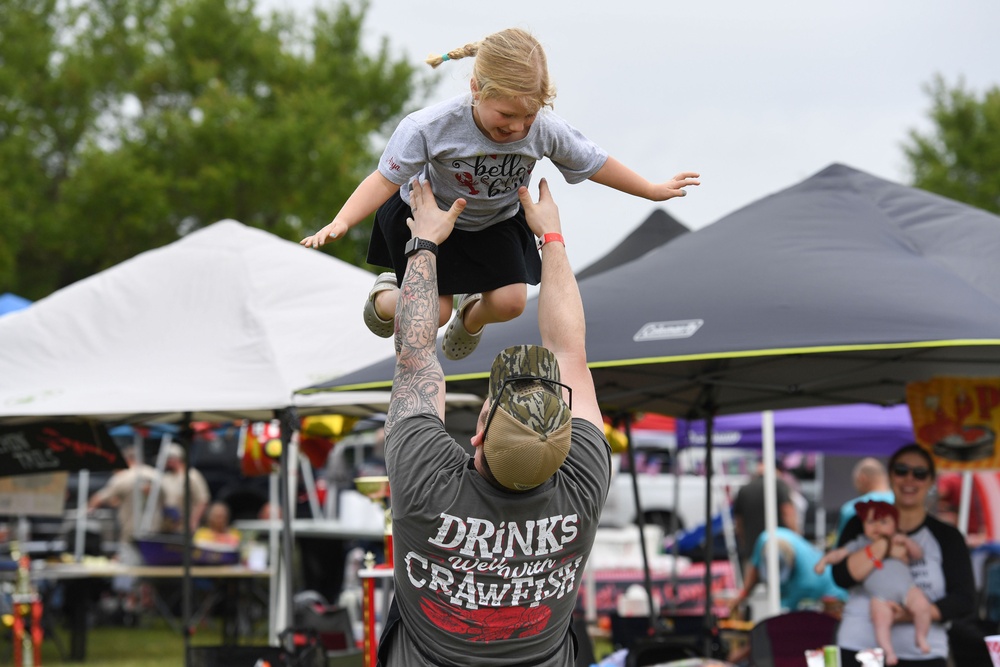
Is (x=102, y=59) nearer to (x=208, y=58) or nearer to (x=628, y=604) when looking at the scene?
(x=208, y=58)

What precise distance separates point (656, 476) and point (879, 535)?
12908 millimetres

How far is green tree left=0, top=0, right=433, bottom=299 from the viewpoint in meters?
17.4

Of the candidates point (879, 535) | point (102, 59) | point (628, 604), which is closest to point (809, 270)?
point (879, 535)

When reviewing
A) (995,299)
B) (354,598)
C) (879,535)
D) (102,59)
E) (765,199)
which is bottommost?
(354,598)

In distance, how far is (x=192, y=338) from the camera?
622 centimetres

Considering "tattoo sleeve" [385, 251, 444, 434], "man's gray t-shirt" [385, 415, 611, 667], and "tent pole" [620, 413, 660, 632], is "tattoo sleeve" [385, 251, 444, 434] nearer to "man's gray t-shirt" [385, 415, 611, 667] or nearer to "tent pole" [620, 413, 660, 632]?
"man's gray t-shirt" [385, 415, 611, 667]

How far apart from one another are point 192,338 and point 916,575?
3.73 meters

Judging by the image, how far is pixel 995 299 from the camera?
433 cm

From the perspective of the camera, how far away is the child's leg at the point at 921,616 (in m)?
5.02

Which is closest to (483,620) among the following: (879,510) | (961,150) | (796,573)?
(879,510)

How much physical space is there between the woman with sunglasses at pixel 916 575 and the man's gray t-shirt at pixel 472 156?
272cm

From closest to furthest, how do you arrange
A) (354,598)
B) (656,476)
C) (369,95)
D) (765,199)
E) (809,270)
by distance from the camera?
(809,270) < (765,199) < (354,598) < (656,476) < (369,95)

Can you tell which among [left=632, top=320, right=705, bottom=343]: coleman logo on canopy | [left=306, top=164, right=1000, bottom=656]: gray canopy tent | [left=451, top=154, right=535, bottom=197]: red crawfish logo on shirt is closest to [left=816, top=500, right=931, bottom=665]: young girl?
[left=306, top=164, right=1000, bottom=656]: gray canopy tent

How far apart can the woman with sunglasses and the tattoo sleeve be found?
2.98m
